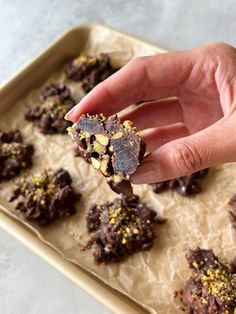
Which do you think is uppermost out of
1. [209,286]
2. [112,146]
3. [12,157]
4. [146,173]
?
[112,146]

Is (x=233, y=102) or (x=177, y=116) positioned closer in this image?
(x=233, y=102)

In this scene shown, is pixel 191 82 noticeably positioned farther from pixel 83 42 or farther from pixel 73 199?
pixel 83 42

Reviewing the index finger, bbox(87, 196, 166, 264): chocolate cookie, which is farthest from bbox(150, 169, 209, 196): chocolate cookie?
the index finger

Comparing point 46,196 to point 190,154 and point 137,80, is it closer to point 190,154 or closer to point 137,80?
point 137,80

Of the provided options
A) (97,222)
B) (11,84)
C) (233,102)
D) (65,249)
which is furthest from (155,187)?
(11,84)

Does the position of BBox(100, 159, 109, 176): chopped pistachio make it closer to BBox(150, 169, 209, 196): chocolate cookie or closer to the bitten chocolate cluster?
BBox(150, 169, 209, 196): chocolate cookie

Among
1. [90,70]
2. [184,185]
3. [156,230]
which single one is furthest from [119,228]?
[90,70]

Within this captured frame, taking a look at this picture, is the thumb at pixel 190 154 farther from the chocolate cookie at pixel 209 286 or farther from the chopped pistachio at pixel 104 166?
the chocolate cookie at pixel 209 286
